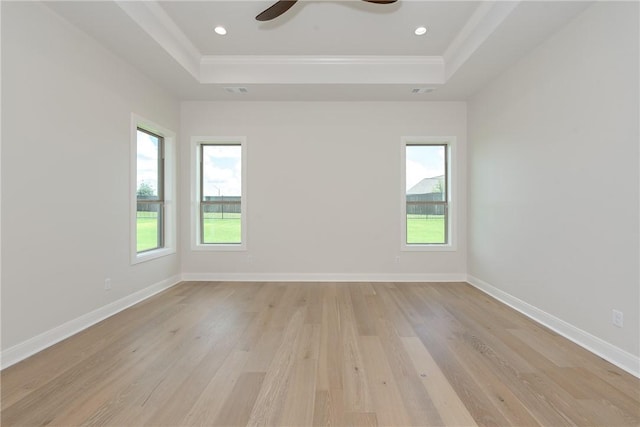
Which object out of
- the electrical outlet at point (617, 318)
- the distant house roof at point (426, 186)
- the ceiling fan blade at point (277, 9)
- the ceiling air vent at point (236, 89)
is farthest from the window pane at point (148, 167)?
the electrical outlet at point (617, 318)

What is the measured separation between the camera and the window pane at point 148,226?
3682 millimetres

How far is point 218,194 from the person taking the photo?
4.66 meters

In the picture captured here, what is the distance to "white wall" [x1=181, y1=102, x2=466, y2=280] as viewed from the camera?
4.45 metres

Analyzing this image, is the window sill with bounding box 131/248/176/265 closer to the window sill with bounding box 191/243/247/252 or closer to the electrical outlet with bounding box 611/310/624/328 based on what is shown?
the window sill with bounding box 191/243/247/252

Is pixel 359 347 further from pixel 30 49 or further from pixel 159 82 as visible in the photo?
pixel 159 82

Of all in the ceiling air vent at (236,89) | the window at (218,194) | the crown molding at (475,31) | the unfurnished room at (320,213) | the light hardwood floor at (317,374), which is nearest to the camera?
the light hardwood floor at (317,374)

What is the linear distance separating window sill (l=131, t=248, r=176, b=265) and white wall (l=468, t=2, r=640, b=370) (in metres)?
4.54

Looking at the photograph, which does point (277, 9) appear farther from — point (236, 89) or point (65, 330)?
point (65, 330)

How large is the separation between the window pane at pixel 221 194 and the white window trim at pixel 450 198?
2649mm

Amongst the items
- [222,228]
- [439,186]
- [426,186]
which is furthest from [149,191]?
[439,186]

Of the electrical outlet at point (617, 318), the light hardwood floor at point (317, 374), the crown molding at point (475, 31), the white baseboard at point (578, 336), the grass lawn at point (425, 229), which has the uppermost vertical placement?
the crown molding at point (475, 31)

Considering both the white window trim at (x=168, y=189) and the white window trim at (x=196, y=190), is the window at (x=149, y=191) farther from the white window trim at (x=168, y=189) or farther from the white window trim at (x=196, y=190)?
the white window trim at (x=196, y=190)

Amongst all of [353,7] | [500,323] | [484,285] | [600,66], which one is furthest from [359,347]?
[353,7]

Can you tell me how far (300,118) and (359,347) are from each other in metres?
3.44
